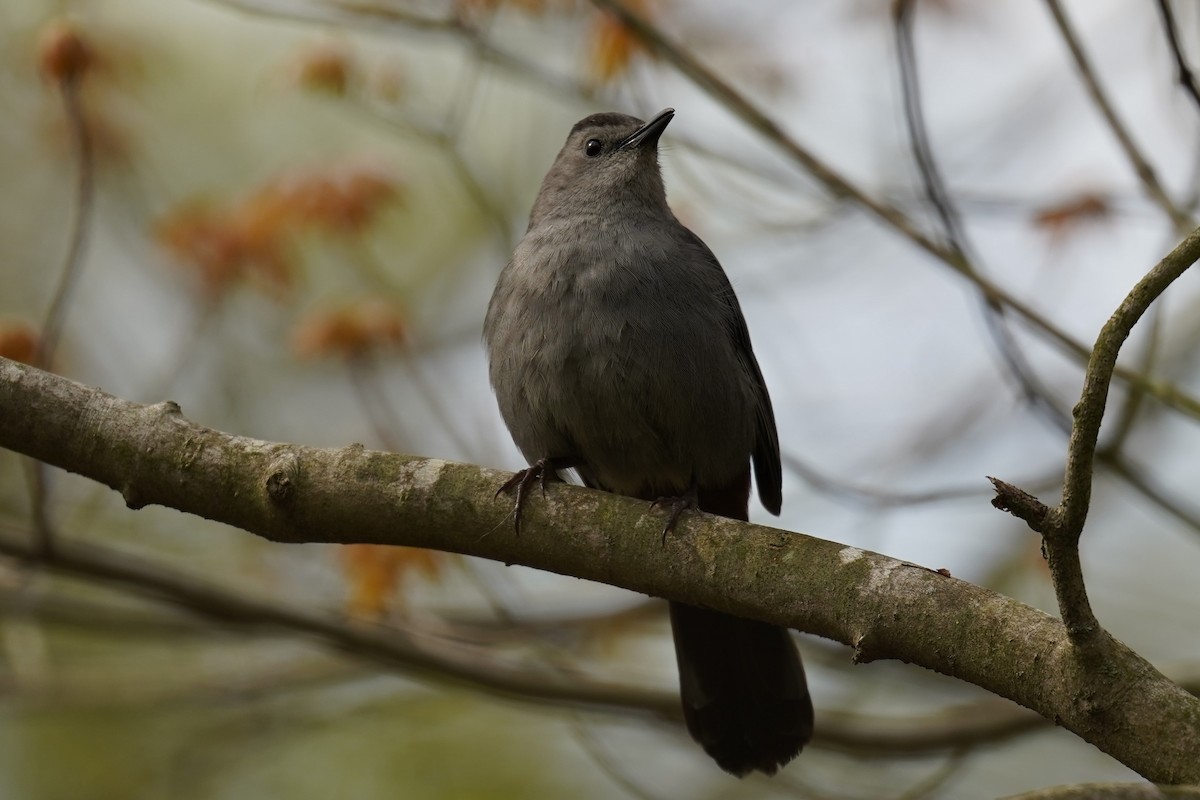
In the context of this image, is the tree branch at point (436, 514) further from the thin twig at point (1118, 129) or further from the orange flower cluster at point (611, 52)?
the orange flower cluster at point (611, 52)

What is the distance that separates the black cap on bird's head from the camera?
17.3 feet

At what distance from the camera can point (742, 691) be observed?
457 centimetres

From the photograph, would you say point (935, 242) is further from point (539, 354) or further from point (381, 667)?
point (381, 667)

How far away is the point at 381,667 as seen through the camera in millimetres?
5273

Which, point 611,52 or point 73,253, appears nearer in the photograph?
point 73,253

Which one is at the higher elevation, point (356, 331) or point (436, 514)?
point (356, 331)

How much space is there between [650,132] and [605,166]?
0.79ft

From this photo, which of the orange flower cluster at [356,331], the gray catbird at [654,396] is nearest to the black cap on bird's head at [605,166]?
the gray catbird at [654,396]

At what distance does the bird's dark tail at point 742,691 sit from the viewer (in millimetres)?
4496

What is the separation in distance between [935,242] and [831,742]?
201 centimetres

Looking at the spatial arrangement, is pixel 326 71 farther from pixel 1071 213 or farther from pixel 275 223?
pixel 1071 213

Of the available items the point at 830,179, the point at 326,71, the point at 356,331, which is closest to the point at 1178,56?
the point at 830,179

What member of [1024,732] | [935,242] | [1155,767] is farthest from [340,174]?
[1155,767]

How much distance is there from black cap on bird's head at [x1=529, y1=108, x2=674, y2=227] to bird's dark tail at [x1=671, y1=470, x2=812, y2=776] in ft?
5.82
